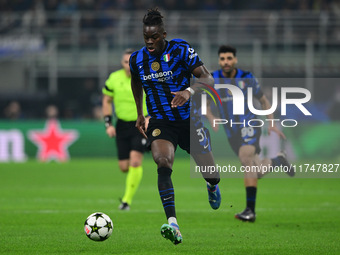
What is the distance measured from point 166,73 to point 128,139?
14.8 ft

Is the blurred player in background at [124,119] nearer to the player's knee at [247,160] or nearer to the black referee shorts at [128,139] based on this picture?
the black referee shorts at [128,139]

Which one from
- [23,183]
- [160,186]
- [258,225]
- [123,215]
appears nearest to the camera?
[160,186]

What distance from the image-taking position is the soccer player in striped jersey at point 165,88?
7.56 metres

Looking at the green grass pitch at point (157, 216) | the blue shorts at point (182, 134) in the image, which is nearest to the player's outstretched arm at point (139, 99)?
the blue shorts at point (182, 134)

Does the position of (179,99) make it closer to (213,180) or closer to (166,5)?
(213,180)

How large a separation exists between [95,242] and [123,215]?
285 centimetres

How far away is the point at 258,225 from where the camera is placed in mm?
9703

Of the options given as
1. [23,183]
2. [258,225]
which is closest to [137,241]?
[258,225]

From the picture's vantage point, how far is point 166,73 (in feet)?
25.6

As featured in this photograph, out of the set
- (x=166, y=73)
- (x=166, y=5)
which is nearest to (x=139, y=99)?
(x=166, y=73)

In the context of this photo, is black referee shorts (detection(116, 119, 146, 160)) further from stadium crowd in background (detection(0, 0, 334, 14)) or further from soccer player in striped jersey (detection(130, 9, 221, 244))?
stadium crowd in background (detection(0, 0, 334, 14))

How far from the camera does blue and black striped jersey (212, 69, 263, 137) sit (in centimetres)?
1053

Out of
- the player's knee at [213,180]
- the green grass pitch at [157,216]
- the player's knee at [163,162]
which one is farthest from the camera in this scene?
the player's knee at [213,180]

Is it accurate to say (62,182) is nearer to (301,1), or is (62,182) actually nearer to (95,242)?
(95,242)
